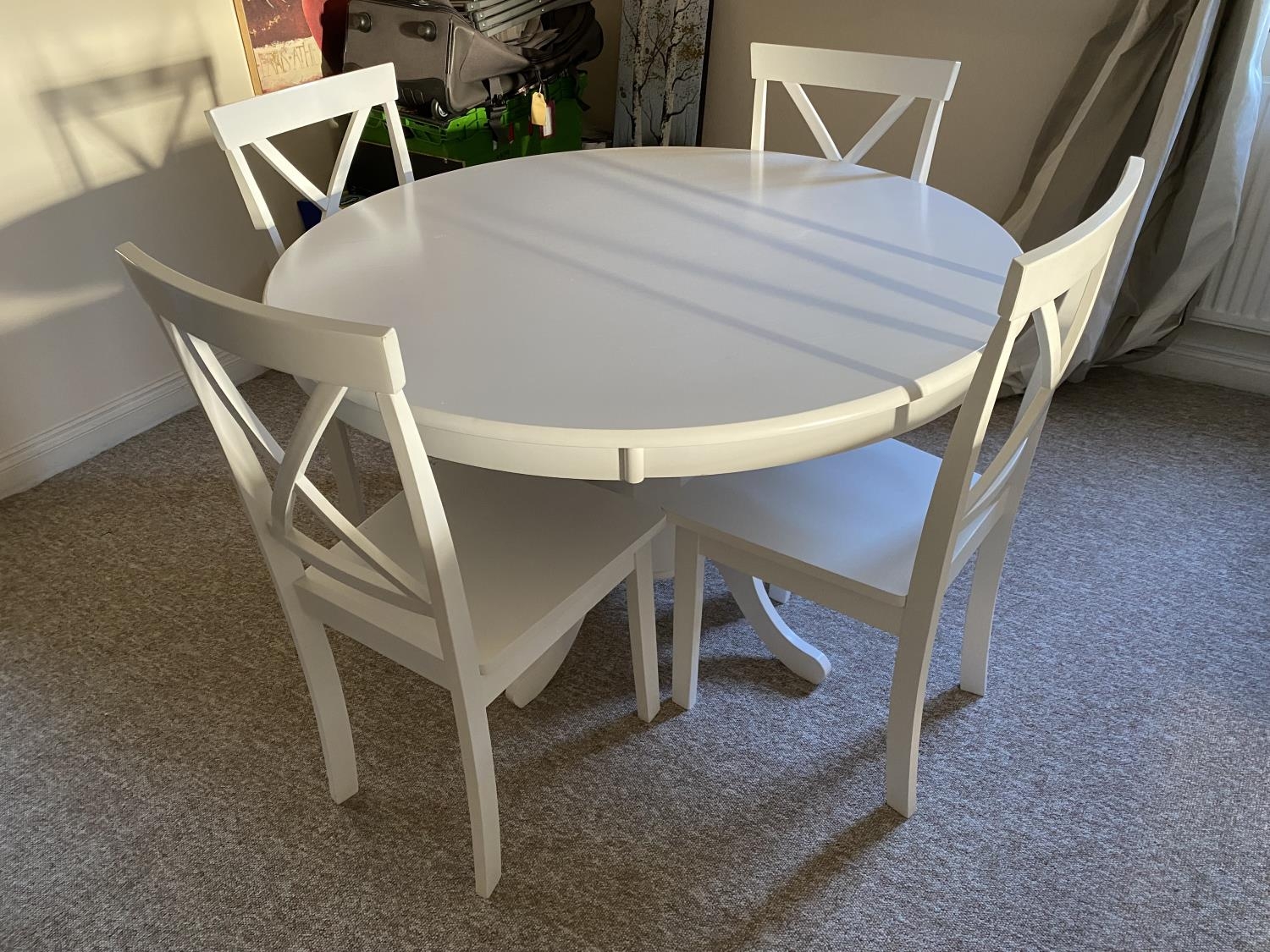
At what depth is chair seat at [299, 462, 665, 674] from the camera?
1309 mm

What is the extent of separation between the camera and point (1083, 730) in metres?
1.71

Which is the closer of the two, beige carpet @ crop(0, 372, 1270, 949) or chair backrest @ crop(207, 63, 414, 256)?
beige carpet @ crop(0, 372, 1270, 949)

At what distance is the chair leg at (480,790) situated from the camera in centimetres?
127

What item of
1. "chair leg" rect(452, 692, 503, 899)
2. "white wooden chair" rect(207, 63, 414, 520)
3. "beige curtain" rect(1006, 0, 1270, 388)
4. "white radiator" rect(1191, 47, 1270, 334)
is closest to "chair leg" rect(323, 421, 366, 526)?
"white wooden chair" rect(207, 63, 414, 520)

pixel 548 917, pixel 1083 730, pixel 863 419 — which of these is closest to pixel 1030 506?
pixel 1083 730

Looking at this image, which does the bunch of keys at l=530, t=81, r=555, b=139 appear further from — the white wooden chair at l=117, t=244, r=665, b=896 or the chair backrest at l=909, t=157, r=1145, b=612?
the chair backrest at l=909, t=157, r=1145, b=612

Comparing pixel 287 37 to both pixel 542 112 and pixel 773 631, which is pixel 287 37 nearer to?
pixel 542 112

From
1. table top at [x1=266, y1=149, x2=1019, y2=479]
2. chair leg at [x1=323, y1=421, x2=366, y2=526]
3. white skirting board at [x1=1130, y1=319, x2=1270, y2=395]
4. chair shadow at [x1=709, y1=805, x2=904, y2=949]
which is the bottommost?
chair shadow at [x1=709, y1=805, x2=904, y2=949]

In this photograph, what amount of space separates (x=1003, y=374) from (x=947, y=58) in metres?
1.91

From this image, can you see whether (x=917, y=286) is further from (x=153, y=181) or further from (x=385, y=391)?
(x=153, y=181)

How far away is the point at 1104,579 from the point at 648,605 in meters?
1.09

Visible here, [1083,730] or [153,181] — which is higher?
[153,181]

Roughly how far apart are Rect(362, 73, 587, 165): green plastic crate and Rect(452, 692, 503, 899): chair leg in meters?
1.91

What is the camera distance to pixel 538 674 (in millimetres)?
1757
